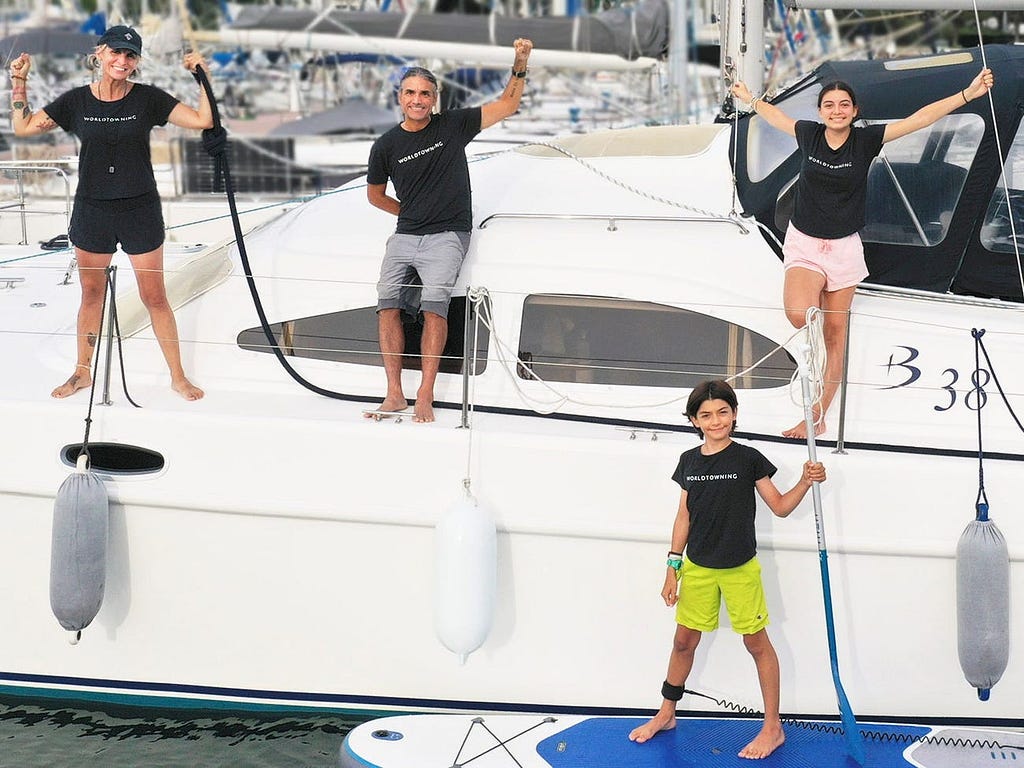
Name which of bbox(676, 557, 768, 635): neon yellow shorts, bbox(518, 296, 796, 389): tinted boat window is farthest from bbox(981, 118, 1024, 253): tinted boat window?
bbox(676, 557, 768, 635): neon yellow shorts

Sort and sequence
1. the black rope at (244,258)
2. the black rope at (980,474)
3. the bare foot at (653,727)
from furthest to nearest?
1. the black rope at (244,258)
2. the bare foot at (653,727)
3. the black rope at (980,474)

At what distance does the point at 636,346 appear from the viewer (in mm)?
4750

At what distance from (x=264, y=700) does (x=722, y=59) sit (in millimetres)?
3394

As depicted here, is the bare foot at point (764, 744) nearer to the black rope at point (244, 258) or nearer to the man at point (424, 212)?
the man at point (424, 212)

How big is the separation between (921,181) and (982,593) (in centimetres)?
157

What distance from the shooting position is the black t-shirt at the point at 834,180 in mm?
4477

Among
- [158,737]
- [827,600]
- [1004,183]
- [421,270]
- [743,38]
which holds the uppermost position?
[743,38]

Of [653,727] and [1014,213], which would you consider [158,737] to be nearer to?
[653,727]

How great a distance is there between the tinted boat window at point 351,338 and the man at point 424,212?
0.37 ft

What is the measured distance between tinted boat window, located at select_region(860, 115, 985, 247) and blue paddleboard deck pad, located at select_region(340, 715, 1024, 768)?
180 centimetres

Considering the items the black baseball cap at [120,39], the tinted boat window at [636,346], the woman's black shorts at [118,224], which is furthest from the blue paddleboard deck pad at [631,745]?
the black baseball cap at [120,39]

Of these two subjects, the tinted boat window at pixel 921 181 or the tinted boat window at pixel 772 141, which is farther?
the tinted boat window at pixel 772 141

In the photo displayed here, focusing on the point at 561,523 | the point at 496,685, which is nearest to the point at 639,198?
the point at 561,523

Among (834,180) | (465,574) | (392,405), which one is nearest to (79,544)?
(392,405)
